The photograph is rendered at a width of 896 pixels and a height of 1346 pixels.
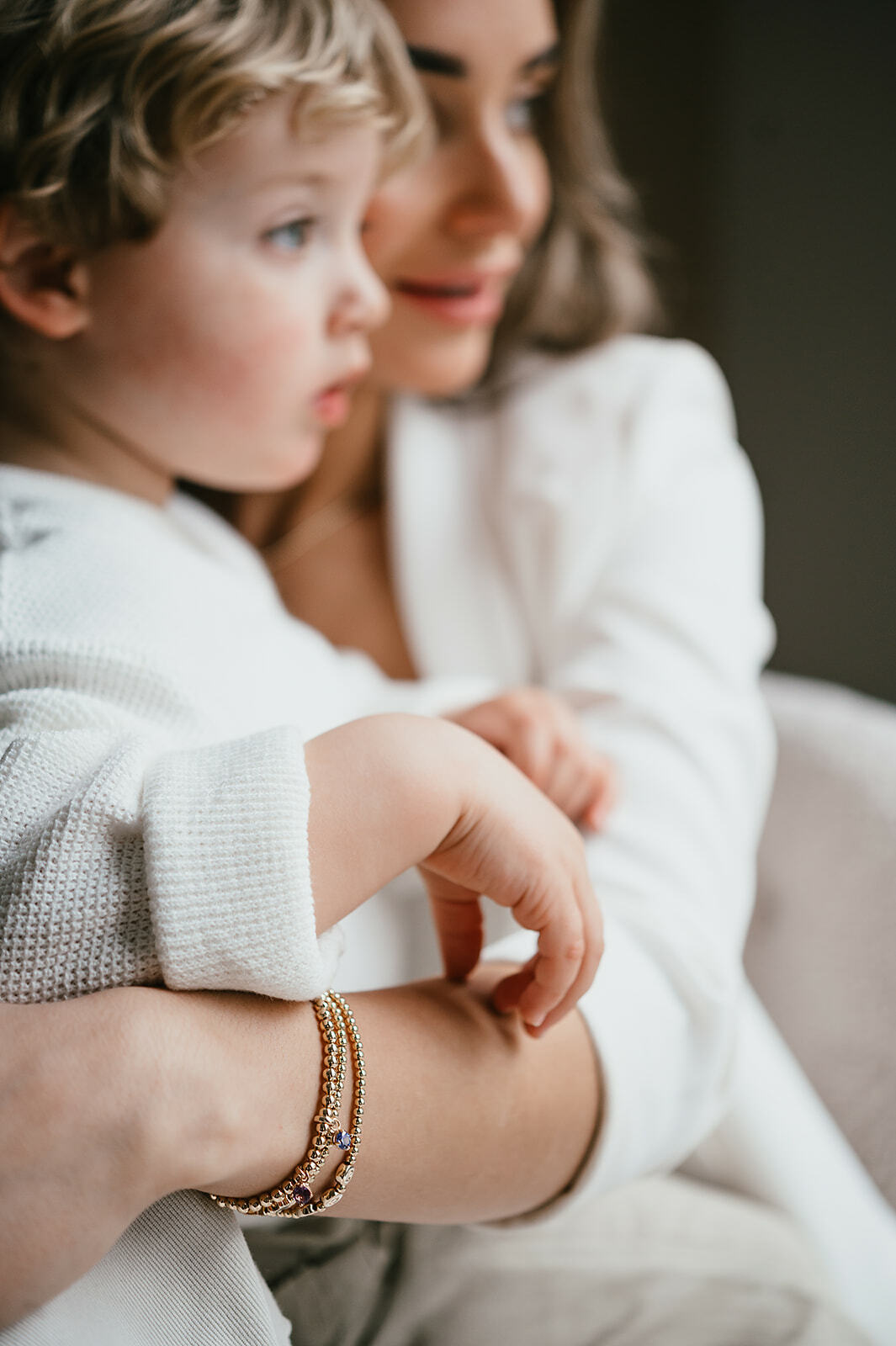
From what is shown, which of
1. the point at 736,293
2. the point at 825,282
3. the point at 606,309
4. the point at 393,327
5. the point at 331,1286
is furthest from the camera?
the point at 736,293

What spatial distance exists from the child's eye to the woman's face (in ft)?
0.53

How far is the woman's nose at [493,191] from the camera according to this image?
98cm

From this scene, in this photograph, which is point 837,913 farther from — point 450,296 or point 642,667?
point 450,296

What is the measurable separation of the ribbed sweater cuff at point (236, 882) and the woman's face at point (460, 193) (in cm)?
60

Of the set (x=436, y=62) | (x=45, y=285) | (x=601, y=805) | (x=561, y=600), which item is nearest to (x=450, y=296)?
(x=436, y=62)

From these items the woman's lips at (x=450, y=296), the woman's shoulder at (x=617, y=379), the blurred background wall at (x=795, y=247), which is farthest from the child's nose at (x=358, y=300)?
the blurred background wall at (x=795, y=247)

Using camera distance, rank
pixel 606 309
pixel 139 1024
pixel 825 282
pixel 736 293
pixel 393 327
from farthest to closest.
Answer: pixel 736 293 → pixel 825 282 → pixel 606 309 → pixel 393 327 → pixel 139 1024

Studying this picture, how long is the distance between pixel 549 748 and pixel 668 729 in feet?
0.52

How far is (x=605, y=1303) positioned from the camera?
0.68 metres

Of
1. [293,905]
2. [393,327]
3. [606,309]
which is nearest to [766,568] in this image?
[606,309]

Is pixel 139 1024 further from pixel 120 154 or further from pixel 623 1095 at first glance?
pixel 120 154

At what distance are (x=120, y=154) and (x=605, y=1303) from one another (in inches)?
29.0

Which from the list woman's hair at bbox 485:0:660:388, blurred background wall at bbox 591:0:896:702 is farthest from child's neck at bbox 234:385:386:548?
blurred background wall at bbox 591:0:896:702

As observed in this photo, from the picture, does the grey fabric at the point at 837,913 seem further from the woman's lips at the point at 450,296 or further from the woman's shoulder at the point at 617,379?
the woman's lips at the point at 450,296
